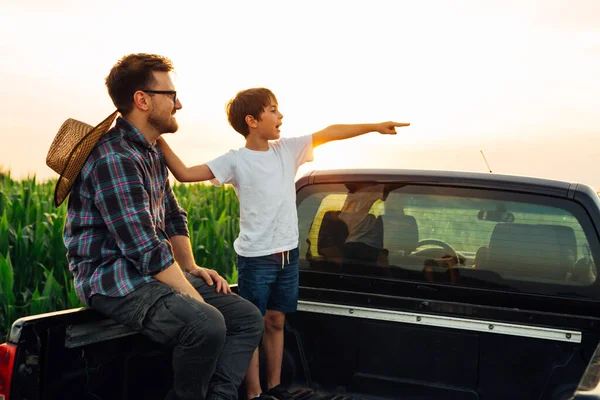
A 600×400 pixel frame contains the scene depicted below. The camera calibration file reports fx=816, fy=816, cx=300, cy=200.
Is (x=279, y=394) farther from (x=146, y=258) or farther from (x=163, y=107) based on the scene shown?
(x=163, y=107)

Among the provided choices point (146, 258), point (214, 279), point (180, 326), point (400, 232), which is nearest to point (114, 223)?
point (146, 258)

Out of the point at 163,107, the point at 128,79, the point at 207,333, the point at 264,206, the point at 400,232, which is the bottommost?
the point at 207,333

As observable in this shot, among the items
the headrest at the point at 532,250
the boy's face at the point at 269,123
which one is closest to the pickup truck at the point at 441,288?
the headrest at the point at 532,250

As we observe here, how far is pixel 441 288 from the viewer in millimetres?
3863

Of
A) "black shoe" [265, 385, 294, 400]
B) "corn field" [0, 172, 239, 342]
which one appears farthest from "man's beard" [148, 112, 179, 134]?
"corn field" [0, 172, 239, 342]

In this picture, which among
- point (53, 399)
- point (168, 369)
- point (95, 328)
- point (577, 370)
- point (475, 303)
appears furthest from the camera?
point (475, 303)

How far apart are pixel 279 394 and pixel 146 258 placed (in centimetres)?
96

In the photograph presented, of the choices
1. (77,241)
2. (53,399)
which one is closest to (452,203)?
(77,241)

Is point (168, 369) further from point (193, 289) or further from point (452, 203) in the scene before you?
point (452, 203)

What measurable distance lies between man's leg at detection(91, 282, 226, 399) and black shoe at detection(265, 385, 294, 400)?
1.79 ft

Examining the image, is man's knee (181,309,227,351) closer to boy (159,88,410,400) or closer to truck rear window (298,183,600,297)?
boy (159,88,410,400)

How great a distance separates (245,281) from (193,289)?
686 mm

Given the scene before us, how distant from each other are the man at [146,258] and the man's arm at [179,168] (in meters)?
0.09

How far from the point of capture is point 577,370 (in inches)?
140
